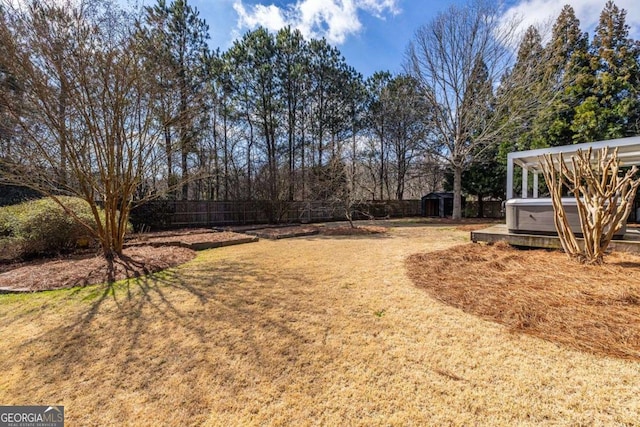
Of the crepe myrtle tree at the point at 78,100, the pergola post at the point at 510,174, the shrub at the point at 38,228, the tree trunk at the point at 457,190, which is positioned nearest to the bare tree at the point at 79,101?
the crepe myrtle tree at the point at 78,100

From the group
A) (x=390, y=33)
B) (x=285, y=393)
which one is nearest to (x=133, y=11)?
(x=285, y=393)

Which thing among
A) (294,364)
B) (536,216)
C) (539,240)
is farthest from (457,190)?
(294,364)

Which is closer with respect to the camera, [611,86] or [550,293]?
[550,293]

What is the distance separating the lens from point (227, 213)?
13.3m

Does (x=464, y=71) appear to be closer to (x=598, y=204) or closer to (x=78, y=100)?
(x=598, y=204)

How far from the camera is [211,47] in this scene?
1469cm

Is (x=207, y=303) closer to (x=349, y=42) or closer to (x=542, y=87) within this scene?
(x=349, y=42)

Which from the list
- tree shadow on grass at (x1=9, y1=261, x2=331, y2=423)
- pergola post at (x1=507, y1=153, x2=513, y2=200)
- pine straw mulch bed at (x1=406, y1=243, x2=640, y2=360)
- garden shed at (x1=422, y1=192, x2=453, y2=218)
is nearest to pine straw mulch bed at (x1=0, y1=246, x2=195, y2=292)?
tree shadow on grass at (x1=9, y1=261, x2=331, y2=423)

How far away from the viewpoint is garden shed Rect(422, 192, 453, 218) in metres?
19.6

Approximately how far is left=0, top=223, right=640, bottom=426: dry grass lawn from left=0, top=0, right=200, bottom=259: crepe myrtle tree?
7.33ft

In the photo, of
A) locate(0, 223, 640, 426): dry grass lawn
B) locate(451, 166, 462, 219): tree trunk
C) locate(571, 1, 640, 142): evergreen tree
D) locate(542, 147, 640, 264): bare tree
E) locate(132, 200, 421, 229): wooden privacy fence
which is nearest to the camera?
locate(0, 223, 640, 426): dry grass lawn

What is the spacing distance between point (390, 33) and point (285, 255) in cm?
1195

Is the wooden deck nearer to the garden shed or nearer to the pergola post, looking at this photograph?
the pergola post

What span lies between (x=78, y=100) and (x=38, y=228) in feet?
11.5
